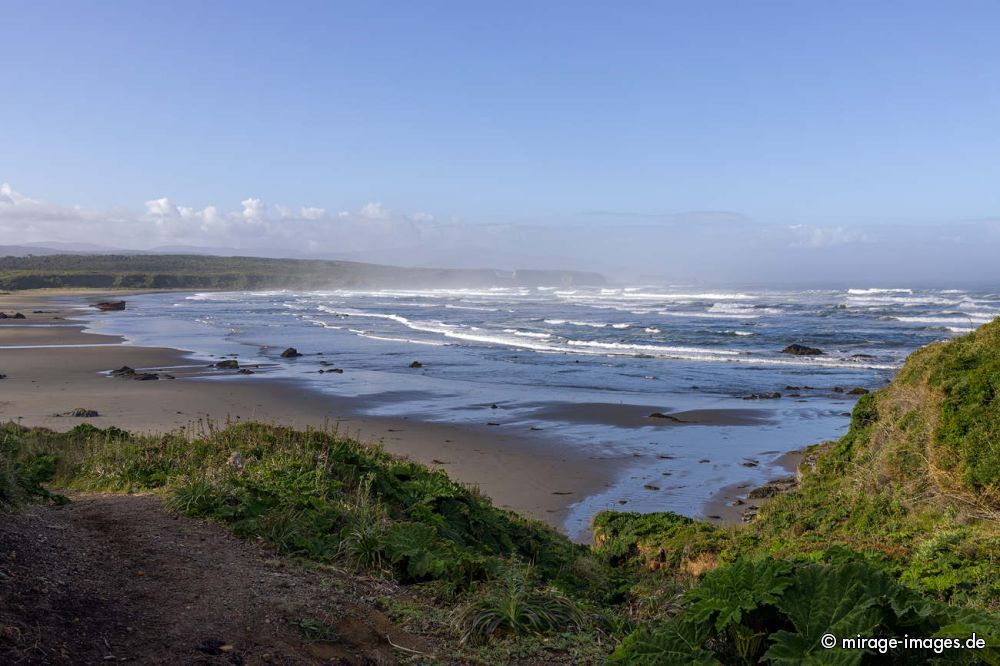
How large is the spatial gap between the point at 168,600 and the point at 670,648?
3.21 metres

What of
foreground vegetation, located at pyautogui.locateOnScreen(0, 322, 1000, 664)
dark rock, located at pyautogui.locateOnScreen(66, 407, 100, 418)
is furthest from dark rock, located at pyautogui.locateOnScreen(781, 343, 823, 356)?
dark rock, located at pyautogui.locateOnScreen(66, 407, 100, 418)

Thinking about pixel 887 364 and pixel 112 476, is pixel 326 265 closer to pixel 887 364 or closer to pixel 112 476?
pixel 887 364

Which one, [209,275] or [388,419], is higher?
[209,275]

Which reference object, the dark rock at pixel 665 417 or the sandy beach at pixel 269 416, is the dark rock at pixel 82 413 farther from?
the dark rock at pixel 665 417

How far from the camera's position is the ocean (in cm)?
1634

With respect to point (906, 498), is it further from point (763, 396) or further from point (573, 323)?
point (573, 323)

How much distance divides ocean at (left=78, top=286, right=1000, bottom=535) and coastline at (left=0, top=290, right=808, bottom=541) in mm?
192

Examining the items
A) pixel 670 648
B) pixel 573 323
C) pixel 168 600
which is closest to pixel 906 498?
pixel 670 648

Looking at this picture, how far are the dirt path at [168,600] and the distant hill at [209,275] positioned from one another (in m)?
109

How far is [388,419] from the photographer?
19.4 metres

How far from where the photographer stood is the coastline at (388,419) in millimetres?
13453

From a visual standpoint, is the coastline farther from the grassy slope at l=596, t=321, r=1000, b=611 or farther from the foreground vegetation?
the grassy slope at l=596, t=321, r=1000, b=611

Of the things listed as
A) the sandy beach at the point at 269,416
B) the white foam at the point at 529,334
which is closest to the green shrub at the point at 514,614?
the sandy beach at the point at 269,416

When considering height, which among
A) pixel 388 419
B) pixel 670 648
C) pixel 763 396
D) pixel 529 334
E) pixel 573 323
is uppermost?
pixel 670 648
